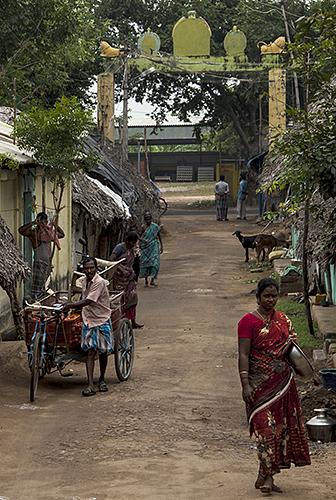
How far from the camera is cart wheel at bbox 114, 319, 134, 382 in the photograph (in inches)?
299

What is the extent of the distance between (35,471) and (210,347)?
4999 millimetres

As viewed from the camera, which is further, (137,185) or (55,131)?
(137,185)

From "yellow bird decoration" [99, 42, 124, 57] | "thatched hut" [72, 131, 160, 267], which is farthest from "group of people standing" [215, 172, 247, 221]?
"thatched hut" [72, 131, 160, 267]

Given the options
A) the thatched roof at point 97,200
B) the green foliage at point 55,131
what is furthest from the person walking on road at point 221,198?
the green foliage at point 55,131

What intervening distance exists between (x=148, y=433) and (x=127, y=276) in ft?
14.3

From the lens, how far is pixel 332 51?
7.25 m

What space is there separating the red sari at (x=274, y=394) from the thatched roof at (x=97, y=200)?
9744mm

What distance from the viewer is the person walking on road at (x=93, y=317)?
7141 mm

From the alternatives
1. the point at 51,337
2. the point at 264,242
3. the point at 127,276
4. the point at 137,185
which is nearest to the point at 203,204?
the point at 137,185

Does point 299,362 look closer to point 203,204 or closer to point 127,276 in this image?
point 127,276

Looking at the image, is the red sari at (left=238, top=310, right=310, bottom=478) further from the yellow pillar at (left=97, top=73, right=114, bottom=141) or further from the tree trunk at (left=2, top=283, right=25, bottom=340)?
the yellow pillar at (left=97, top=73, right=114, bottom=141)

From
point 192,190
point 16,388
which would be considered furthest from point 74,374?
point 192,190

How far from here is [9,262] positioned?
7.86 meters

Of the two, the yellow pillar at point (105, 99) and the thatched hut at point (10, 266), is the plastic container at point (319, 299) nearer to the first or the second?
the thatched hut at point (10, 266)
